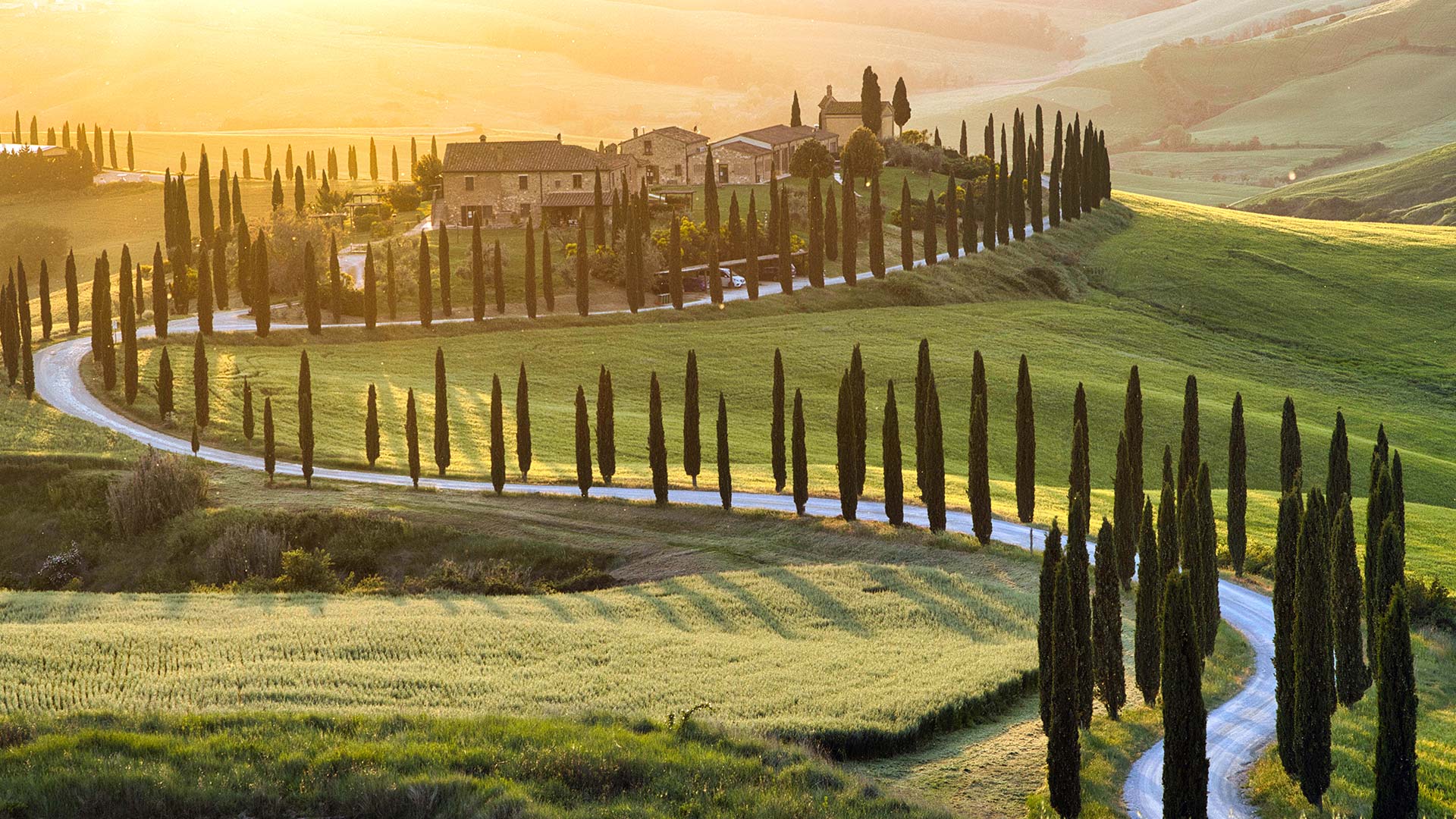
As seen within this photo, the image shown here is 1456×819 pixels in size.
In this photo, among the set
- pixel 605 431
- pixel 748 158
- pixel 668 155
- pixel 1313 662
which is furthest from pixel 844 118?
pixel 1313 662

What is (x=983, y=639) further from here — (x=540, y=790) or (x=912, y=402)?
(x=912, y=402)

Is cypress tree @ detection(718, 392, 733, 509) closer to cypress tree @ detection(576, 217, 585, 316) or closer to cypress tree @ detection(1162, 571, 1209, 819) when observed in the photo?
cypress tree @ detection(1162, 571, 1209, 819)

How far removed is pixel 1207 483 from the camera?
4166 cm

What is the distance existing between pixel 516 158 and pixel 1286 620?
10664 cm

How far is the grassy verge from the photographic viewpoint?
28.7 meters

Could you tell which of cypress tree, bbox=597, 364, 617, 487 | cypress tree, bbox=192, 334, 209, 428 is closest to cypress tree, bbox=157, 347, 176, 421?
cypress tree, bbox=192, 334, 209, 428

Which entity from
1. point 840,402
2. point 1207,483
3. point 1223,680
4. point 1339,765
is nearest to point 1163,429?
point 840,402

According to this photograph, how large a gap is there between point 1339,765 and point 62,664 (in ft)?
99.6

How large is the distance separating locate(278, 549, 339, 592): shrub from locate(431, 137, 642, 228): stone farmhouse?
77203 mm

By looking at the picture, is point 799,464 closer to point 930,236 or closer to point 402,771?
point 402,771

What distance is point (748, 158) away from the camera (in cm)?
14688

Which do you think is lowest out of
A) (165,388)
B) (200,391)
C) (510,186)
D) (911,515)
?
(911,515)

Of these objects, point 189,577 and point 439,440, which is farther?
point 439,440

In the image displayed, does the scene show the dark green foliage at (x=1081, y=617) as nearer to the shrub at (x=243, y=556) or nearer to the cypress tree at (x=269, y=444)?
the shrub at (x=243, y=556)
